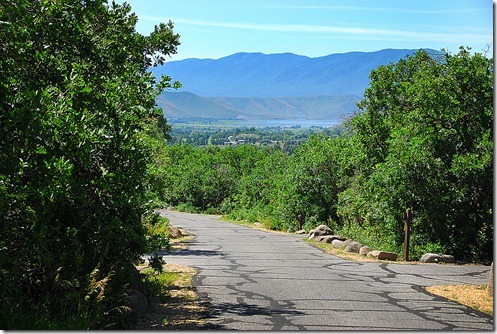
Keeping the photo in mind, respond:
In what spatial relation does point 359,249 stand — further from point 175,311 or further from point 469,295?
point 175,311

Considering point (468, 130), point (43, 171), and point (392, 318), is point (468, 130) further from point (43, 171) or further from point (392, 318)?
point (43, 171)

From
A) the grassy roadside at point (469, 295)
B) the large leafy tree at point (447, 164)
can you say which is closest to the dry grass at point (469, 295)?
the grassy roadside at point (469, 295)

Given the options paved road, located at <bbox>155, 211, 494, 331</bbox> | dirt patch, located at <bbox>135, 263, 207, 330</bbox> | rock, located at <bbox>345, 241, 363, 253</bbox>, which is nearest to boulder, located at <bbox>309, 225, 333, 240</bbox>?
rock, located at <bbox>345, 241, 363, 253</bbox>

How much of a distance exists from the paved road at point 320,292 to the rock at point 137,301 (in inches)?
38.4

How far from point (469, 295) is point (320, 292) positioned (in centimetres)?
256

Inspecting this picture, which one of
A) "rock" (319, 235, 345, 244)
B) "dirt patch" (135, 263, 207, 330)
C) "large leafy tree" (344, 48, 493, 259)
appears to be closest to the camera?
"dirt patch" (135, 263, 207, 330)

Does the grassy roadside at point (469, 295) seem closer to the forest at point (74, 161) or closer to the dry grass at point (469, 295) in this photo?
the dry grass at point (469, 295)

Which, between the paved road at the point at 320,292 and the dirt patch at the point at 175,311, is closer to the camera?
the dirt patch at the point at 175,311

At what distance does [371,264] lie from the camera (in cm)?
1580

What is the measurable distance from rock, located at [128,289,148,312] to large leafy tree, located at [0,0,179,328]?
399 mm

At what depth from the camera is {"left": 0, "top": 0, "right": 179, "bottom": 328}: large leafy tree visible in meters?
6.25

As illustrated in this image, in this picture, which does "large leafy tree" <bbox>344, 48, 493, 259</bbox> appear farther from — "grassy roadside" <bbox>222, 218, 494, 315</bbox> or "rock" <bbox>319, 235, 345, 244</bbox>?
"grassy roadside" <bbox>222, 218, 494, 315</bbox>

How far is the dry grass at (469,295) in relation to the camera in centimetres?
996

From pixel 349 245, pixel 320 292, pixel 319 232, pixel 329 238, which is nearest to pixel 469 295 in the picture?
pixel 320 292
